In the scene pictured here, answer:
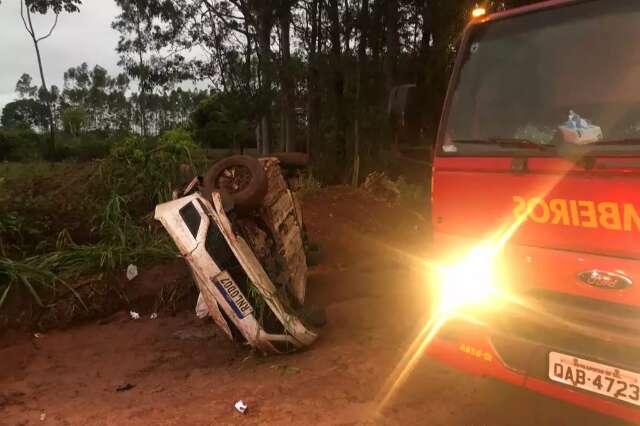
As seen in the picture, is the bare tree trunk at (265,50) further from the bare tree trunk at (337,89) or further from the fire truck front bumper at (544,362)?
the fire truck front bumper at (544,362)

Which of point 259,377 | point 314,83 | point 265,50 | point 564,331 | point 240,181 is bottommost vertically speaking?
point 259,377

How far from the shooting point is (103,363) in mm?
4645

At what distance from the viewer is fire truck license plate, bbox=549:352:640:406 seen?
2.43 meters

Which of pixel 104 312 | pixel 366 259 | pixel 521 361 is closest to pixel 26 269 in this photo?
pixel 104 312

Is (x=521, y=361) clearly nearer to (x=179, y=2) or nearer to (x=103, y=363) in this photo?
(x=103, y=363)

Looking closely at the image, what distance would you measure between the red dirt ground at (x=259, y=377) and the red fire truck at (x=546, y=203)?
0.63 m

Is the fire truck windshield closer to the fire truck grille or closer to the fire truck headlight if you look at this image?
the fire truck headlight

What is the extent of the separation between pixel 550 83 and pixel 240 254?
2.32m

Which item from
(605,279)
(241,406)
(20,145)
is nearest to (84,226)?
(241,406)

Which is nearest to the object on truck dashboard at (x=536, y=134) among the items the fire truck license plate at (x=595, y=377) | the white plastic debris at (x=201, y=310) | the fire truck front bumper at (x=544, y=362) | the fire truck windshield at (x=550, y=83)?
the fire truck windshield at (x=550, y=83)

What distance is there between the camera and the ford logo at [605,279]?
2.60m

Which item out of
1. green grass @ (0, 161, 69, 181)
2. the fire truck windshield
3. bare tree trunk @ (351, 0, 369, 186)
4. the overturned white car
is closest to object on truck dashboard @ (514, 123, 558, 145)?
the fire truck windshield

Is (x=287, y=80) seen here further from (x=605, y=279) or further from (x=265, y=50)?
(x=605, y=279)

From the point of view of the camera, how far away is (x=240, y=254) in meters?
4.10
